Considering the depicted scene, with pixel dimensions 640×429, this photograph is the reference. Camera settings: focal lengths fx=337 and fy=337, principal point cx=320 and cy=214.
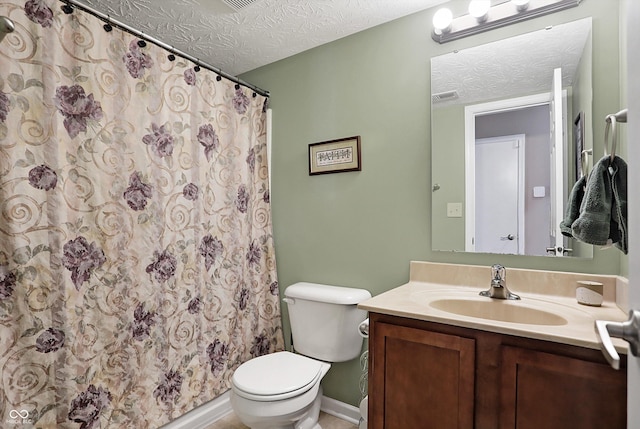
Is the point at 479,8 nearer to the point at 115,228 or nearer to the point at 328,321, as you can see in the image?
the point at 328,321

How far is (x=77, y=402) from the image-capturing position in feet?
4.52

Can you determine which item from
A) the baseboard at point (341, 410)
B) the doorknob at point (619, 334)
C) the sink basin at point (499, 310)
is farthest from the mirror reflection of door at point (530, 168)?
the baseboard at point (341, 410)

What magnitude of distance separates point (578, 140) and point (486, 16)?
685 mm

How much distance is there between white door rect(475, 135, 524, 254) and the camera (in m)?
1.48

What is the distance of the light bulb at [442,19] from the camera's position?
1.56 metres

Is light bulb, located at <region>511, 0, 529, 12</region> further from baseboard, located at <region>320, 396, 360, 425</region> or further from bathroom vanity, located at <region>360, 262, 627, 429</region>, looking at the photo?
baseboard, located at <region>320, 396, 360, 425</region>

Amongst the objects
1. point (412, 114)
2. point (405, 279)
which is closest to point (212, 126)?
point (412, 114)

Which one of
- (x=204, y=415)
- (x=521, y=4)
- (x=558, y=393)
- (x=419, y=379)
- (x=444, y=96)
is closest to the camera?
(x=558, y=393)

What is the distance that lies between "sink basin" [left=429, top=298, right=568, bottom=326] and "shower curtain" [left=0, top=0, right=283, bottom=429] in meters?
1.23

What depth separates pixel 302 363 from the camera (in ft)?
5.54

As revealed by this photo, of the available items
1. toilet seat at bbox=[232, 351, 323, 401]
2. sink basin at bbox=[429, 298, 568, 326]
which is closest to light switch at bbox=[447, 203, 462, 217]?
sink basin at bbox=[429, 298, 568, 326]

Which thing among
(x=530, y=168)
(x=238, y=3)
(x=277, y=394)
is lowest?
(x=277, y=394)

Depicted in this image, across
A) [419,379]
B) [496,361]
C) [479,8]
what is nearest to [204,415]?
[419,379]

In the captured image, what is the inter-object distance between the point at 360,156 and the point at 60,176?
138cm
